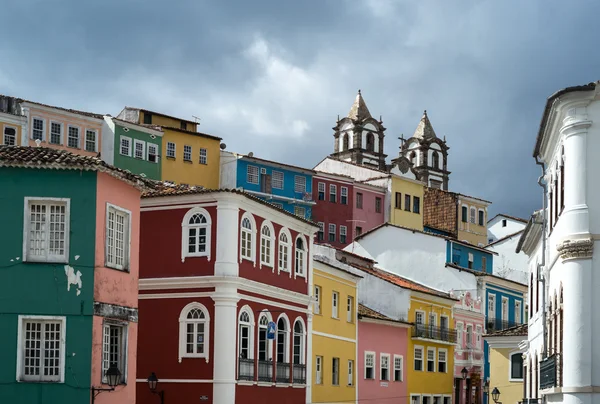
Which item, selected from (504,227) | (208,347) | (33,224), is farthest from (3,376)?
(504,227)

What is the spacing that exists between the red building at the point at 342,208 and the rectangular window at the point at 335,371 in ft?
114

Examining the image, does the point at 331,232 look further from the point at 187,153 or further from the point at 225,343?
the point at 225,343

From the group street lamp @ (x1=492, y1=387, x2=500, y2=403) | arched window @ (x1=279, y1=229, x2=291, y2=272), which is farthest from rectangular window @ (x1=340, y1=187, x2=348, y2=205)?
arched window @ (x1=279, y1=229, x2=291, y2=272)

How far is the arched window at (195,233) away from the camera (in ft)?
128

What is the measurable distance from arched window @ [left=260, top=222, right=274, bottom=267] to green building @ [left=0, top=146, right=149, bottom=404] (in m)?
12.9

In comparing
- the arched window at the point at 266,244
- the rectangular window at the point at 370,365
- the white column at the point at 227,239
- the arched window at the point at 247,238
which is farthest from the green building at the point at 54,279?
the rectangular window at the point at 370,365

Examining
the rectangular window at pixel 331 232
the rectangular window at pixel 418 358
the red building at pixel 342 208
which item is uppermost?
the red building at pixel 342 208

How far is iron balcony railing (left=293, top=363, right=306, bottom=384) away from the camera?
4394 centimetres

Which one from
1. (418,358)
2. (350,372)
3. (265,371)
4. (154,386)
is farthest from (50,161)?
(418,358)

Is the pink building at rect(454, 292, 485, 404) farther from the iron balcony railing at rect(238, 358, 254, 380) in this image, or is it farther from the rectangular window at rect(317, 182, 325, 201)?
the iron balcony railing at rect(238, 358, 254, 380)

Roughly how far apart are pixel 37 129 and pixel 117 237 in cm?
3855

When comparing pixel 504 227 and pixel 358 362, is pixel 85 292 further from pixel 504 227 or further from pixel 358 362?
pixel 504 227

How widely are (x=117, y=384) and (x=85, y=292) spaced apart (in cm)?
259

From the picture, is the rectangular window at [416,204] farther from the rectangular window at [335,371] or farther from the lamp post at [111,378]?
the lamp post at [111,378]
